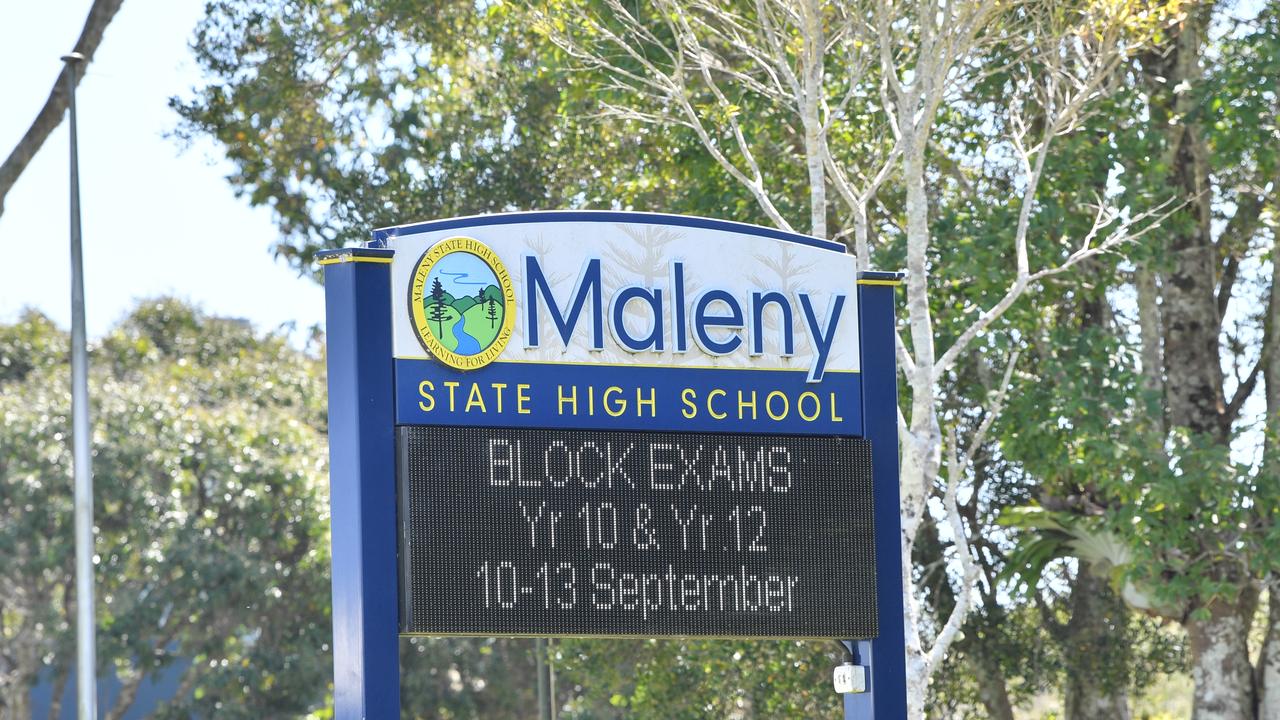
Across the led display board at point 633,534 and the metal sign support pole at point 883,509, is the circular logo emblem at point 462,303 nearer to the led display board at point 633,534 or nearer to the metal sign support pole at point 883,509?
the led display board at point 633,534

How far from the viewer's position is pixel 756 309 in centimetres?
907

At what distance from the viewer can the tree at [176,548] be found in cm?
2514

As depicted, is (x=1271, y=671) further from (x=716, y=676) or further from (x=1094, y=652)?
(x=716, y=676)

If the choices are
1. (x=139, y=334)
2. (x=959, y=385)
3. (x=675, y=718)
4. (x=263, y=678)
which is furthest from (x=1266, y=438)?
(x=139, y=334)

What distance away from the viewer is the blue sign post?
802 centimetres

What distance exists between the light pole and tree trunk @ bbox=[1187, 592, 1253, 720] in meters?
9.24

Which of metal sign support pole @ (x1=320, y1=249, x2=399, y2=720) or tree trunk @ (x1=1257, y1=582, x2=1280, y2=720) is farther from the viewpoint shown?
tree trunk @ (x1=1257, y1=582, x2=1280, y2=720)

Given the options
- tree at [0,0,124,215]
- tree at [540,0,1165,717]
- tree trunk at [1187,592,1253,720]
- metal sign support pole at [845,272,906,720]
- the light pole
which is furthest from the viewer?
tree trunk at [1187,592,1253,720]

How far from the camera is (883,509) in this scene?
9.04 metres

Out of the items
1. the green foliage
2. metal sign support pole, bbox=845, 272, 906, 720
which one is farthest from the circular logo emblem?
the green foliage

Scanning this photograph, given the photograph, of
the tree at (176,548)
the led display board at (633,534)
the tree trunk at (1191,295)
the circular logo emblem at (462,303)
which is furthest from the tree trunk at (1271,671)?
the tree at (176,548)

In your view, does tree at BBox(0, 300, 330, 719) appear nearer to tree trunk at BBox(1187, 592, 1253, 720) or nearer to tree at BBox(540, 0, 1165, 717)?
tree at BBox(540, 0, 1165, 717)

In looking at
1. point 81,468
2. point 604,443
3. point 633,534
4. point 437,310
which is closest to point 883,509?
point 633,534

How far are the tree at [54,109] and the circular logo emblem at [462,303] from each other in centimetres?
764
